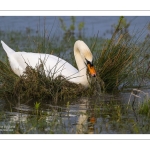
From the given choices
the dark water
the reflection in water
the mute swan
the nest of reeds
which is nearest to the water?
the reflection in water

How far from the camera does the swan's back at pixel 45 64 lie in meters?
9.50

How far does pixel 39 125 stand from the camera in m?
7.51

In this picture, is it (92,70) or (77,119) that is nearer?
(77,119)

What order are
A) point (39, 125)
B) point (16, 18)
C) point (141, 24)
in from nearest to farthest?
point (39, 125) < point (141, 24) < point (16, 18)

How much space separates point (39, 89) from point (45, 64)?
0.63 metres

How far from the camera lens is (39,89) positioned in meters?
9.22

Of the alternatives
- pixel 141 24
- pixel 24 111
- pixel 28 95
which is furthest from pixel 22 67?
pixel 141 24

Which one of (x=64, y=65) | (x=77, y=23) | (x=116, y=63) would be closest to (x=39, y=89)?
(x=64, y=65)

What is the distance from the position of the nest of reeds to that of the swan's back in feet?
0.45

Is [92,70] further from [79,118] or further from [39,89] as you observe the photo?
[79,118]

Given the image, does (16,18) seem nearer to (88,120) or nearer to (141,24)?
(141,24)

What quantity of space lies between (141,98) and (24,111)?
2036 mm
